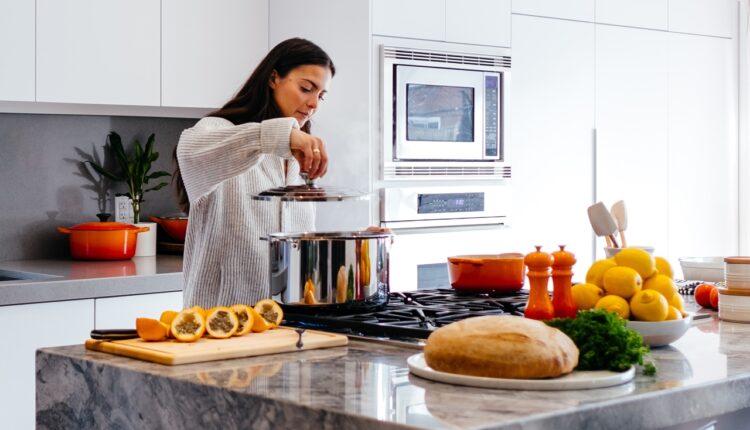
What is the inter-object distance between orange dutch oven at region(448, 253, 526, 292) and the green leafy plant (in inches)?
72.4

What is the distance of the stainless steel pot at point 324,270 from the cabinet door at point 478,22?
6.70 feet

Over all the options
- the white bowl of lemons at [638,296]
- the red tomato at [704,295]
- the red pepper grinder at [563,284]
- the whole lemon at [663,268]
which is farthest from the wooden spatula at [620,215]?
the red pepper grinder at [563,284]

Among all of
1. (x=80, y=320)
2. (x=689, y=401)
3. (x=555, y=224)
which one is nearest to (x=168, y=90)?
(x=80, y=320)

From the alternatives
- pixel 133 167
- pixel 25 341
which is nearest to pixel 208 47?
pixel 133 167

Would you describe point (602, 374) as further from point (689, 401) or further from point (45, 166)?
point (45, 166)

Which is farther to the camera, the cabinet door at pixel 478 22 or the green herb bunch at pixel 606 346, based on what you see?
the cabinet door at pixel 478 22

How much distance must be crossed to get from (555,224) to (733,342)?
8.24 feet

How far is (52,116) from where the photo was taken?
3885 mm

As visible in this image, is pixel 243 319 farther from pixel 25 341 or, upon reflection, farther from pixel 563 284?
pixel 25 341

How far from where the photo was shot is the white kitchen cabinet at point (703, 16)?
500 cm

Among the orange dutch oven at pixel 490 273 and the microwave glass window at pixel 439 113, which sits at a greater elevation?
the microwave glass window at pixel 439 113

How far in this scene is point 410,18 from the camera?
386 cm

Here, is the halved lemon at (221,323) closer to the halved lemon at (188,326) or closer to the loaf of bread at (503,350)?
the halved lemon at (188,326)

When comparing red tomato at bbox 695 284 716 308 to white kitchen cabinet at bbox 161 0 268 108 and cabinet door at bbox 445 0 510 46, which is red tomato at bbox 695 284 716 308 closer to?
cabinet door at bbox 445 0 510 46
